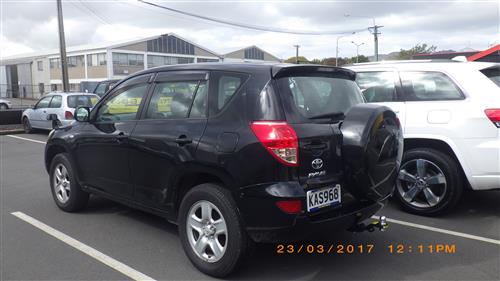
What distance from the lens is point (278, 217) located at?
10.4 feet

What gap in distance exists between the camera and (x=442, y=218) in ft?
16.7

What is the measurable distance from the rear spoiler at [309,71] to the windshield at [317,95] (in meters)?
0.04

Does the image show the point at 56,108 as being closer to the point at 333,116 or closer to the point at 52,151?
the point at 52,151

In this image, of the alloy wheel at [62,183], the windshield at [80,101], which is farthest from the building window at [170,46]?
the alloy wheel at [62,183]

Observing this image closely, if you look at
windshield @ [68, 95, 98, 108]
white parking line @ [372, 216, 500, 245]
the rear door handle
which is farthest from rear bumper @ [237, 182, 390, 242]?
windshield @ [68, 95, 98, 108]

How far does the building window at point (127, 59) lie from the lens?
2154 inches

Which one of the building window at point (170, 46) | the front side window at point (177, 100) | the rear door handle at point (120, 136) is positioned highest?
the building window at point (170, 46)

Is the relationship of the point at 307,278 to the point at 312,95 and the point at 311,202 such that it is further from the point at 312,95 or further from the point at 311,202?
the point at 312,95

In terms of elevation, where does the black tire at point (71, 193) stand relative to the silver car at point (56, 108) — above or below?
below

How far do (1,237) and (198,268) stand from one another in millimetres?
2332

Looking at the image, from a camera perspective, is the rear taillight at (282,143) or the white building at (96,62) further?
the white building at (96,62)

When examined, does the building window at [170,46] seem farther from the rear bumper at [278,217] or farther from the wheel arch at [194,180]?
the rear bumper at [278,217]

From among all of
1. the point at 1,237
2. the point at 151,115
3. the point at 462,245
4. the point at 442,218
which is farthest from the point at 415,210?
the point at 1,237

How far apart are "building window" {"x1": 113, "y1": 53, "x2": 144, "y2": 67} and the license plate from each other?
54.8 m
